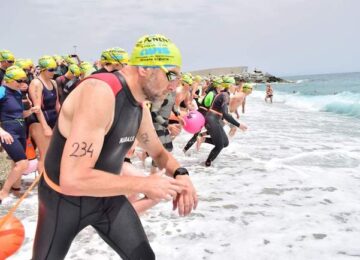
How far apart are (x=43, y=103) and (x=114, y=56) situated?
1792 mm

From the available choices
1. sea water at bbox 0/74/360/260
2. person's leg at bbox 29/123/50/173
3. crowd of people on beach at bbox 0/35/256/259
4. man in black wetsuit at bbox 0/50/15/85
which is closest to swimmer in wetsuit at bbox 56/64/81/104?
man in black wetsuit at bbox 0/50/15/85

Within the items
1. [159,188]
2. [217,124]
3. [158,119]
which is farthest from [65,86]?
[159,188]

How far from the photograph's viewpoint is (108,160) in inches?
89.4

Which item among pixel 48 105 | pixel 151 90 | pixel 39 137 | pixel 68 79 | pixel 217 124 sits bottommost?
pixel 217 124

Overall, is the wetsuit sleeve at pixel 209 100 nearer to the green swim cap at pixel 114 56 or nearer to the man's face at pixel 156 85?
the green swim cap at pixel 114 56

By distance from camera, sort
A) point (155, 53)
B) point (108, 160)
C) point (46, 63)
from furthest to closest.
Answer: point (46, 63) < point (108, 160) < point (155, 53)

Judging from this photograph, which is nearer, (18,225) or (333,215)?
(18,225)

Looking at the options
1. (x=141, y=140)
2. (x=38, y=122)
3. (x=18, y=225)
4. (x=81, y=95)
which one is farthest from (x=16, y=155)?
(x=81, y=95)

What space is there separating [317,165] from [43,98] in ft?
20.5

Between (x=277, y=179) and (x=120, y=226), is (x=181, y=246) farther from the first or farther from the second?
(x=277, y=179)

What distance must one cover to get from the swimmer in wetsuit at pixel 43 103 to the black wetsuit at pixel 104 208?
396 centimetres

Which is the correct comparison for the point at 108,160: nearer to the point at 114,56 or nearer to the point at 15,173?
the point at 114,56

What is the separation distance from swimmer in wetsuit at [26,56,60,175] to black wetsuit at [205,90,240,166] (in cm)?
380

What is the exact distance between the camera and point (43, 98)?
20.7 feet
